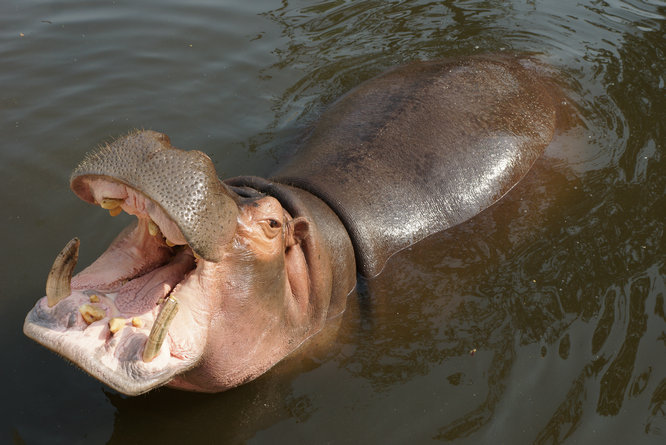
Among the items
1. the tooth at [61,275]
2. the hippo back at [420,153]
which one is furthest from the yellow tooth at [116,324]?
the hippo back at [420,153]

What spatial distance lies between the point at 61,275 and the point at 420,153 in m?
2.65

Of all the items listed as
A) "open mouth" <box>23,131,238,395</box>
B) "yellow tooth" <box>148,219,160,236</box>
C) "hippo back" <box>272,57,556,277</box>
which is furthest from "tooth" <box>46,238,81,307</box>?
"hippo back" <box>272,57,556,277</box>

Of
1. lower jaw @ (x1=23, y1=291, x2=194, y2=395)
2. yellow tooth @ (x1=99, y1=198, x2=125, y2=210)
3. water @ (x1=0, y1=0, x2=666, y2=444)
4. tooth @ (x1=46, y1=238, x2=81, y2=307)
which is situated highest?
yellow tooth @ (x1=99, y1=198, x2=125, y2=210)

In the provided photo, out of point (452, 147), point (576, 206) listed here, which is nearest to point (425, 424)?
point (452, 147)

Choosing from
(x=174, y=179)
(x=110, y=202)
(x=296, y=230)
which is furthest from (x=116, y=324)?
(x=296, y=230)

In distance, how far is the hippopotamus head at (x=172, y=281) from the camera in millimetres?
A: 2840

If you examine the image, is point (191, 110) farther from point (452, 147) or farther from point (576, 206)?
point (576, 206)

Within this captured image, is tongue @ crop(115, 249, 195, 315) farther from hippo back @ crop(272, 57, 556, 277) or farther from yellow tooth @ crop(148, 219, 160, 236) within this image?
hippo back @ crop(272, 57, 556, 277)

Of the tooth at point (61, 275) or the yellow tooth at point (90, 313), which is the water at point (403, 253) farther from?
the tooth at point (61, 275)

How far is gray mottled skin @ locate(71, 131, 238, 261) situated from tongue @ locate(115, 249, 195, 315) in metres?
0.43

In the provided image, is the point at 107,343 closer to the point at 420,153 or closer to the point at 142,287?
the point at 142,287

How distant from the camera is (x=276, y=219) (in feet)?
10.7

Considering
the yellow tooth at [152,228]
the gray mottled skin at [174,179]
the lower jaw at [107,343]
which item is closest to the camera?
the gray mottled skin at [174,179]

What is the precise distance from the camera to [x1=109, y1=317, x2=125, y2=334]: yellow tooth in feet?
9.82
